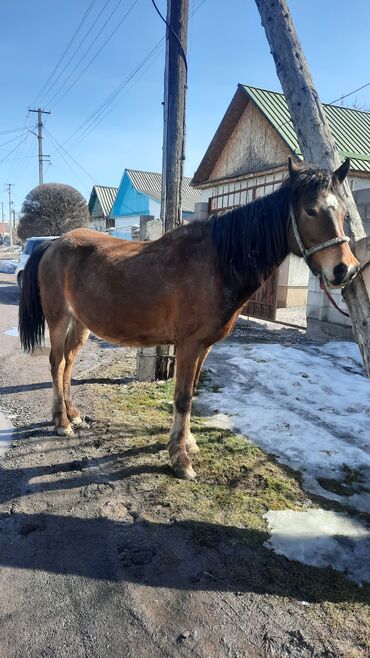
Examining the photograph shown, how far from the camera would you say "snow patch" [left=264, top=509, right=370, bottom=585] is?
2338mm

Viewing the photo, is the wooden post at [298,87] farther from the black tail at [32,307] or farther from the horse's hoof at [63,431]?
the horse's hoof at [63,431]

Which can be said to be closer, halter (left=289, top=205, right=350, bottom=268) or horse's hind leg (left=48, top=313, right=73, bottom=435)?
halter (left=289, top=205, right=350, bottom=268)

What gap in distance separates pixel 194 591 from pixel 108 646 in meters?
0.50

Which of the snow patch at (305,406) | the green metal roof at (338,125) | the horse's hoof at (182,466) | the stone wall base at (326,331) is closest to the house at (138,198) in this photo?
the green metal roof at (338,125)

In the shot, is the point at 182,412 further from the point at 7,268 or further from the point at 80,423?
the point at 7,268

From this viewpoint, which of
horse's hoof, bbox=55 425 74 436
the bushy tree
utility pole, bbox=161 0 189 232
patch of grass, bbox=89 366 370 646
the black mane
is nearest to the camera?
patch of grass, bbox=89 366 370 646

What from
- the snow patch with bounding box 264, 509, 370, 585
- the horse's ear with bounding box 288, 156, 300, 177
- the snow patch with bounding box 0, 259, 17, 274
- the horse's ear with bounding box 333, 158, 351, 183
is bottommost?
the snow patch with bounding box 264, 509, 370, 585

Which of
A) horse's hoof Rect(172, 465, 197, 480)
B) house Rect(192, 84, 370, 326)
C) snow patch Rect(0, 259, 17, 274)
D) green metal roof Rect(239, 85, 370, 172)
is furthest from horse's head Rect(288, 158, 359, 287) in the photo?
snow patch Rect(0, 259, 17, 274)

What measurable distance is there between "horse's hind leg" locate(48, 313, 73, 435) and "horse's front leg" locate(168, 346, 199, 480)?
1183 mm

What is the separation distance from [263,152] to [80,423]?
1016 centimetres

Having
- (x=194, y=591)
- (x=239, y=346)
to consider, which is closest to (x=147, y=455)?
(x=194, y=591)

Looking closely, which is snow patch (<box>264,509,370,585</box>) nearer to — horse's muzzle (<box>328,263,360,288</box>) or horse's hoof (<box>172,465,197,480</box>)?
horse's hoof (<box>172,465,197,480</box>)

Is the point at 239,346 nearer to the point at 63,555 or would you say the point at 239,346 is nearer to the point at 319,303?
the point at 319,303

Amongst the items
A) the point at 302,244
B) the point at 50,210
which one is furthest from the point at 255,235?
the point at 50,210
